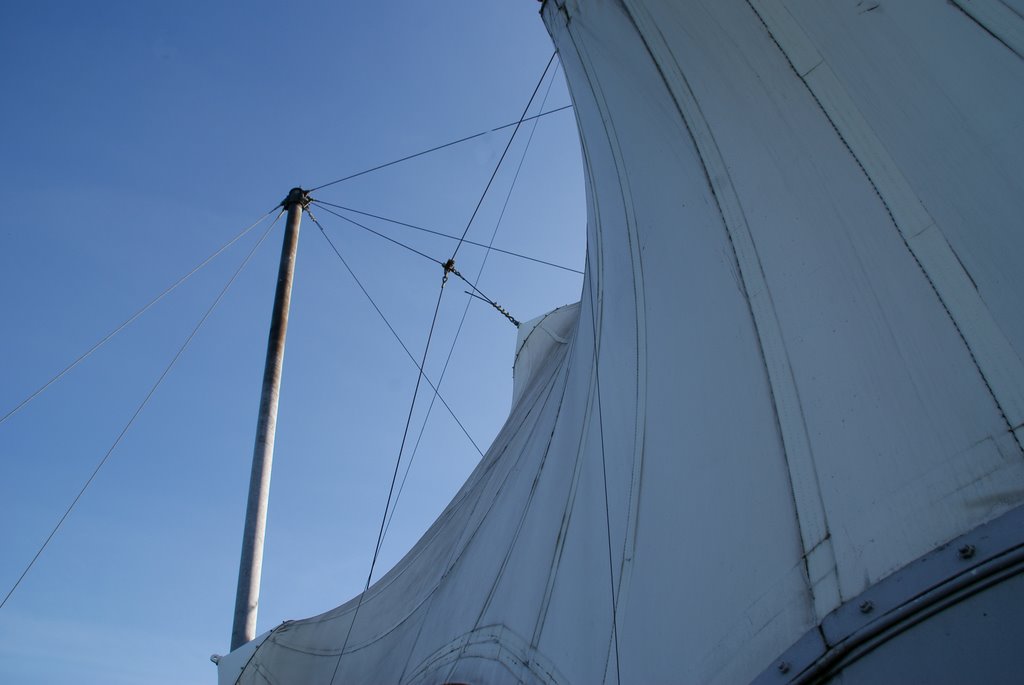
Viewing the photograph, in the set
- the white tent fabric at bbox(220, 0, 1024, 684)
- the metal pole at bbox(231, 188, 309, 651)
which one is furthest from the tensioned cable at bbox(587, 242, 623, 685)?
the metal pole at bbox(231, 188, 309, 651)

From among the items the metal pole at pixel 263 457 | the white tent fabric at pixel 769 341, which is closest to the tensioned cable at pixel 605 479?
the white tent fabric at pixel 769 341

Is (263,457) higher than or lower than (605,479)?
higher

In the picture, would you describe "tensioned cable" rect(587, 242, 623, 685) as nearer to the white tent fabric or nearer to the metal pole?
the white tent fabric

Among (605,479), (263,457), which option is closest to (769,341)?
(605,479)

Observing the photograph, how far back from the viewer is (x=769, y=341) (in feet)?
7.98

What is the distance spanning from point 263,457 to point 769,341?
24.4 ft

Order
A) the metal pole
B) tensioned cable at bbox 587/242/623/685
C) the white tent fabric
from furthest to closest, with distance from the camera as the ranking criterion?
the metal pole
tensioned cable at bbox 587/242/623/685
the white tent fabric

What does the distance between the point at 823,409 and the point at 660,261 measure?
1.39 m

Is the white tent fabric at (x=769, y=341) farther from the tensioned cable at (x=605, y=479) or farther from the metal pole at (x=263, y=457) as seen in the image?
the metal pole at (x=263, y=457)

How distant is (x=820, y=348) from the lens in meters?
2.22

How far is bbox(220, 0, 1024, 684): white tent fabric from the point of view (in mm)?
1822

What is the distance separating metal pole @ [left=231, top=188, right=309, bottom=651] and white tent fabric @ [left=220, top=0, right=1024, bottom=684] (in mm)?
4310

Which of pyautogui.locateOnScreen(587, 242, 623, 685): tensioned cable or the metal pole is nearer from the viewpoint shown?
pyautogui.locateOnScreen(587, 242, 623, 685): tensioned cable

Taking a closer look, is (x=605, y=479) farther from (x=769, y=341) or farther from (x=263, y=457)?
(x=263, y=457)
